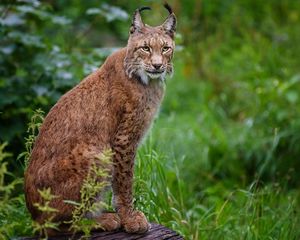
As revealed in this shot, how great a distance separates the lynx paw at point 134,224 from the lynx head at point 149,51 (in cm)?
96

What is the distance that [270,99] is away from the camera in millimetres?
8703

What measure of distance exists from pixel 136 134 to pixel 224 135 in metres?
4.10

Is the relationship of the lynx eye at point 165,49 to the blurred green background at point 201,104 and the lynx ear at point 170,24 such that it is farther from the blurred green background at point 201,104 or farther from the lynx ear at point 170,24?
the blurred green background at point 201,104

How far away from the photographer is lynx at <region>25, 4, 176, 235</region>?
4.45 meters

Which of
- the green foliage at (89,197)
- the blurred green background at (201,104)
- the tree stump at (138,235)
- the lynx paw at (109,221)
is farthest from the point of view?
the blurred green background at (201,104)

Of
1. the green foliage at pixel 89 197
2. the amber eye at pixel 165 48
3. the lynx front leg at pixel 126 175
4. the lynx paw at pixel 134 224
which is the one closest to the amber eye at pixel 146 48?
the amber eye at pixel 165 48

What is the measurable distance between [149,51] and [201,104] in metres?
5.23

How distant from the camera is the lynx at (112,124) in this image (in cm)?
445

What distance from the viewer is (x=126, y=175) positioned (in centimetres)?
475

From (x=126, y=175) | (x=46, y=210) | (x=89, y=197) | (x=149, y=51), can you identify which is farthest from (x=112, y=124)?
(x=46, y=210)

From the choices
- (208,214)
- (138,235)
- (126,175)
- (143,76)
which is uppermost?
(143,76)

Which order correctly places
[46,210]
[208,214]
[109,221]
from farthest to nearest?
[208,214]
[109,221]
[46,210]

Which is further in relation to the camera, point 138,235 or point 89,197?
point 138,235

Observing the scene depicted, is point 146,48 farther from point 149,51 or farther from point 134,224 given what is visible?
point 134,224
